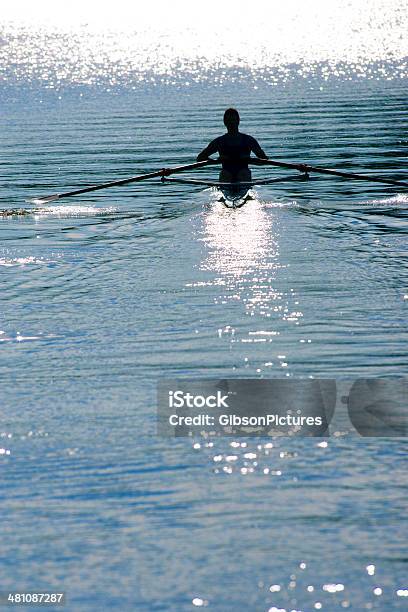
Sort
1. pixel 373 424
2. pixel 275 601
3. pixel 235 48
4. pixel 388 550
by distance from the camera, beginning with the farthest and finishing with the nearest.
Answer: pixel 235 48
pixel 373 424
pixel 388 550
pixel 275 601

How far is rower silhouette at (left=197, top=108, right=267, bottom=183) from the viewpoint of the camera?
2545 centimetres

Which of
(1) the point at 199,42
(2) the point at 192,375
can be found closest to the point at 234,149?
(2) the point at 192,375

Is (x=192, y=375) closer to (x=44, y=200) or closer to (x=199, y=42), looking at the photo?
(x=44, y=200)

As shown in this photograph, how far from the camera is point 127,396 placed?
1334cm

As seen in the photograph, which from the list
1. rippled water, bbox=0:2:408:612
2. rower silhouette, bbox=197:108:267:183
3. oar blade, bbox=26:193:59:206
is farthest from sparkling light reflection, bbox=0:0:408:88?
rippled water, bbox=0:2:408:612

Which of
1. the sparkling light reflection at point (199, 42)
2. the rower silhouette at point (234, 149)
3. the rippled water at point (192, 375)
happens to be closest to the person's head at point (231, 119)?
the rower silhouette at point (234, 149)

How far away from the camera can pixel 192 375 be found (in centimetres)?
1390

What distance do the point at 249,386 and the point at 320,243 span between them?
7793 mm

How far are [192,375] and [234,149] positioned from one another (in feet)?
40.2

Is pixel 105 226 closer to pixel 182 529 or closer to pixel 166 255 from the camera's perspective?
pixel 166 255

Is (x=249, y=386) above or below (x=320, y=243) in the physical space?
below

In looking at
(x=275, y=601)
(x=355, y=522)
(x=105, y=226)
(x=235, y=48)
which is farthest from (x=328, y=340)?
(x=235, y=48)

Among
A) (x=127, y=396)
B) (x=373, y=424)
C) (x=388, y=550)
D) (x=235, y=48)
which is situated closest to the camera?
(x=388, y=550)

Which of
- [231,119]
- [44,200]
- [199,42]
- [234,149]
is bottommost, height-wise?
[44,200]
